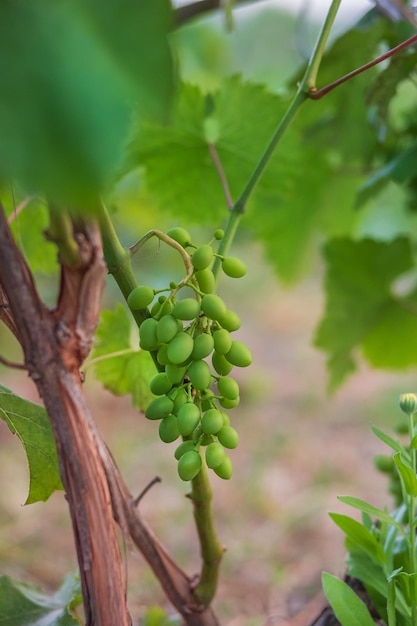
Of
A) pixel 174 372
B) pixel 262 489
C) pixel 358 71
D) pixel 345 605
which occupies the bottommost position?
pixel 345 605

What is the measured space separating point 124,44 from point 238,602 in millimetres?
677

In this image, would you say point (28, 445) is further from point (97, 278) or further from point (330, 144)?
point (330, 144)

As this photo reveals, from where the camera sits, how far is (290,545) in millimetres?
986

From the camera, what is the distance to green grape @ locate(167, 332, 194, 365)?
0.99 ft

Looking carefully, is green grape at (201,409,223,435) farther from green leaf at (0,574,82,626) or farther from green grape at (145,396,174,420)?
A: green leaf at (0,574,82,626)

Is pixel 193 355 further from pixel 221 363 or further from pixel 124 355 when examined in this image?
pixel 124 355

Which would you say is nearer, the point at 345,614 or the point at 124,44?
the point at 124,44

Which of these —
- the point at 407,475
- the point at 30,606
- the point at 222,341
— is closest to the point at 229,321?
the point at 222,341

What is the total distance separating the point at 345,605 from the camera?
37cm

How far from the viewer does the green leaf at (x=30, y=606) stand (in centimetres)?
39

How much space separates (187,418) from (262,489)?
917 millimetres

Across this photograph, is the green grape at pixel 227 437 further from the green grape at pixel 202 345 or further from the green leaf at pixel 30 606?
the green leaf at pixel 30 606

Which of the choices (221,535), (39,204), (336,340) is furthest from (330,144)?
(221,535)

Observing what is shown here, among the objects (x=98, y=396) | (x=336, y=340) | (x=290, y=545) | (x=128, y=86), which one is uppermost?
(x=98, y=396)
